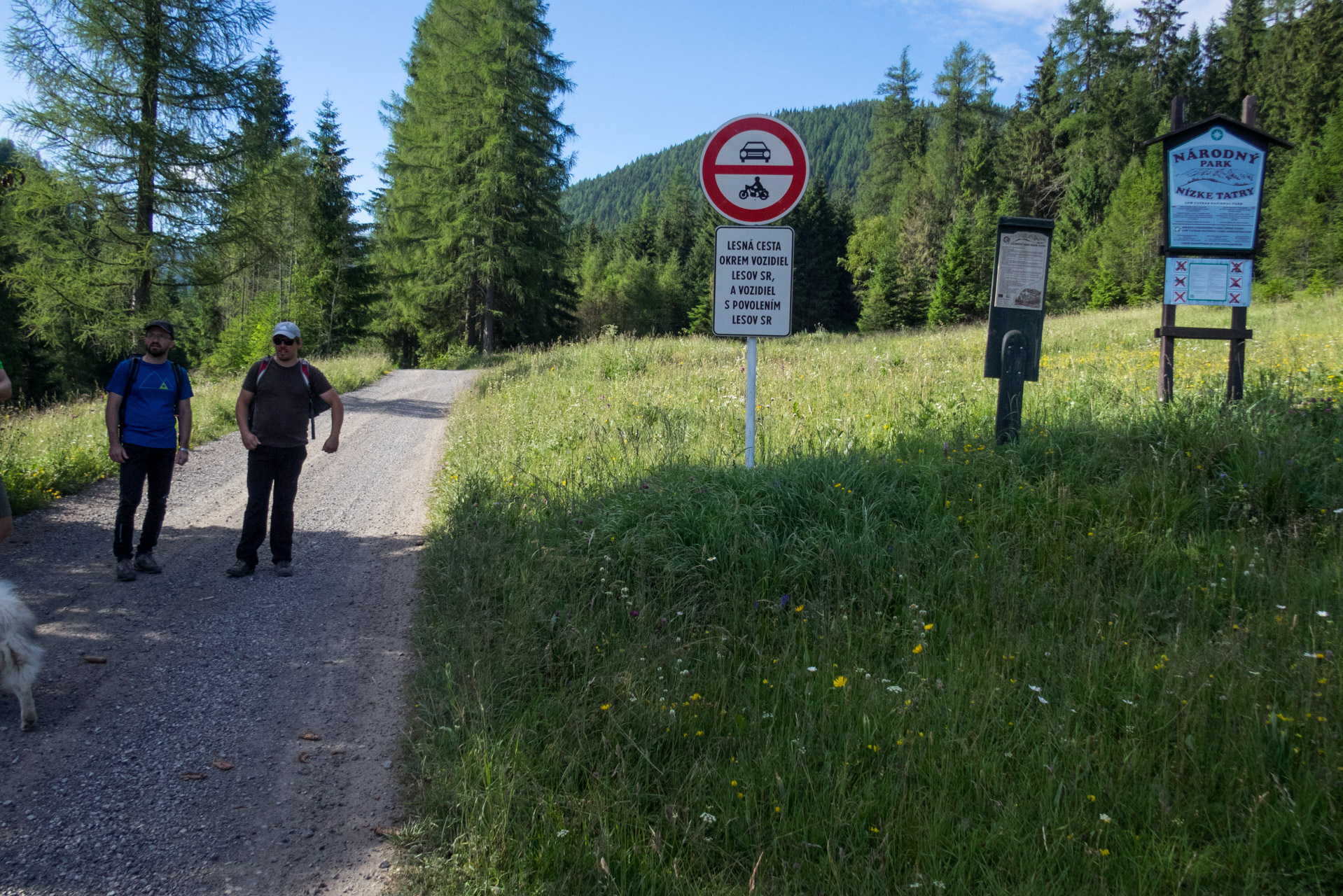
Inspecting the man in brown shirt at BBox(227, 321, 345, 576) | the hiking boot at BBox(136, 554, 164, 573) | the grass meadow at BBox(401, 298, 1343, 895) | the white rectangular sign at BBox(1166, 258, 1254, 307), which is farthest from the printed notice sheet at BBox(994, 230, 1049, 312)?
the hiking boot at BBox(136, 554, 164, 573)

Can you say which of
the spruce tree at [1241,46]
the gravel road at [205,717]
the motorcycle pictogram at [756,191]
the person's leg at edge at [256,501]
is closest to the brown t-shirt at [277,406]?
the person's leg at edge at [256,501]

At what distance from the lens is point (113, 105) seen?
13398mm

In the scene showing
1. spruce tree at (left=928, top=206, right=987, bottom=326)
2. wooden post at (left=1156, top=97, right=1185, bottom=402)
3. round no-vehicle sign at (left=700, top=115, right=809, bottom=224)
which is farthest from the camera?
spruce tree at (left=928, top=206, right=987, bottom=326)

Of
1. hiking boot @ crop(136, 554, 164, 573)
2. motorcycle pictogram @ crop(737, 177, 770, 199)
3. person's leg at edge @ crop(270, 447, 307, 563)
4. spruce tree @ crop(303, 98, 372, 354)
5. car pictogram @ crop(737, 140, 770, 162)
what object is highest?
spruce tree @ crop(303, 98, 372, 354)

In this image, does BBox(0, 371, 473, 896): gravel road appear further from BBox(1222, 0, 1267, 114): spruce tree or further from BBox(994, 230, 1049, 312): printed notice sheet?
BBox(1222, 0, 1267, 114): spruce tree

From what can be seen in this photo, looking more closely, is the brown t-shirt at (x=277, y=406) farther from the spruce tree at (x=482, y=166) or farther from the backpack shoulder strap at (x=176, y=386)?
the spruce tree at (x=482, y=166)

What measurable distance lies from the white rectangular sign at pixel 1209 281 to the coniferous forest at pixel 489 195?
615 inches

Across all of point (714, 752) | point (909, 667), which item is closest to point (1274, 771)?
point (909, 667)

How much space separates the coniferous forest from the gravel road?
9834 millimetres

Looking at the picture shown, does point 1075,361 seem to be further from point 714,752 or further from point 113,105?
point 113,105

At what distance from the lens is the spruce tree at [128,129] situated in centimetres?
1308

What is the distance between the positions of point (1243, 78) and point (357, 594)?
6402 cm

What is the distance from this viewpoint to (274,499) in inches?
230

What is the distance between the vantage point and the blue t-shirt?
5.77 metres
